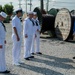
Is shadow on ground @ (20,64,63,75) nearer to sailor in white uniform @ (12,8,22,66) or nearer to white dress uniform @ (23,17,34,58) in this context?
sailor in white uniform @ (12,8,22,66)

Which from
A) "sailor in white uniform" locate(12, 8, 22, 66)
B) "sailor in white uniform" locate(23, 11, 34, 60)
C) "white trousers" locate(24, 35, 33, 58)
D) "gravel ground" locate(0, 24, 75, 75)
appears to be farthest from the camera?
"white trousers" locate(24, 35, 33, 58)

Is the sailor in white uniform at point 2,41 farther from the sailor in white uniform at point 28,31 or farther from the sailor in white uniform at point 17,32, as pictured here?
the sailor in white uniform at point 28,31

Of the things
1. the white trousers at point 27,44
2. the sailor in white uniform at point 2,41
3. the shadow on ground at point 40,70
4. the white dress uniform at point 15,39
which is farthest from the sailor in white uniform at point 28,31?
the sailor in white uniform at point 2,41

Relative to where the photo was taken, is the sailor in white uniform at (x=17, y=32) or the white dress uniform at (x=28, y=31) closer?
the sailor in white uniform at (x=17, y=32)

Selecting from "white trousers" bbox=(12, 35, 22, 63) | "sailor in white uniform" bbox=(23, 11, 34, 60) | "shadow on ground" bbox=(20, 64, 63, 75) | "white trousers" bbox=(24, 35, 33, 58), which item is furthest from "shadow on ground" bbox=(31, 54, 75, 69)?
"white trousers" bbox=(12, 35, 22, 63)

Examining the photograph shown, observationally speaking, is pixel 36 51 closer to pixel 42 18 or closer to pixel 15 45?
pixel 15 45

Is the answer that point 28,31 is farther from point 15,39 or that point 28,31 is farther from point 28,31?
point 15,39

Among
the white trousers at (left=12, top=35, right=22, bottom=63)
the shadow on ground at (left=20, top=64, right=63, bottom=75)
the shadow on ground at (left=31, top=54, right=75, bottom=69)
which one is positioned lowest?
the shadow on ground at (left=31, top=54, right=75, bottom=69)

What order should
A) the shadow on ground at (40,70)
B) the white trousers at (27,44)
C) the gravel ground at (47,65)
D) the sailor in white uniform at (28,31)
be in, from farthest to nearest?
the white trousers at (27,44), the sailor in white uniform at (28,31), the gravel ground at (47,65), the shadow on ground at (40,70)

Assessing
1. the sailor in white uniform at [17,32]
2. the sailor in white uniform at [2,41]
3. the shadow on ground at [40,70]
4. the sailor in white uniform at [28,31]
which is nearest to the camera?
the sailor in white uniform at [2,41]

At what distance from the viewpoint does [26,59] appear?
422 inches

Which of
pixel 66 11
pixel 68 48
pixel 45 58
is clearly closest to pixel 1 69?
pixel 45 58

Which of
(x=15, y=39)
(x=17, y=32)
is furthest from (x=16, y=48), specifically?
(x=17, y=32)

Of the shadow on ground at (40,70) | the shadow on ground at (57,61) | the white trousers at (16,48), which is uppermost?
the white trousers at (16,48)
